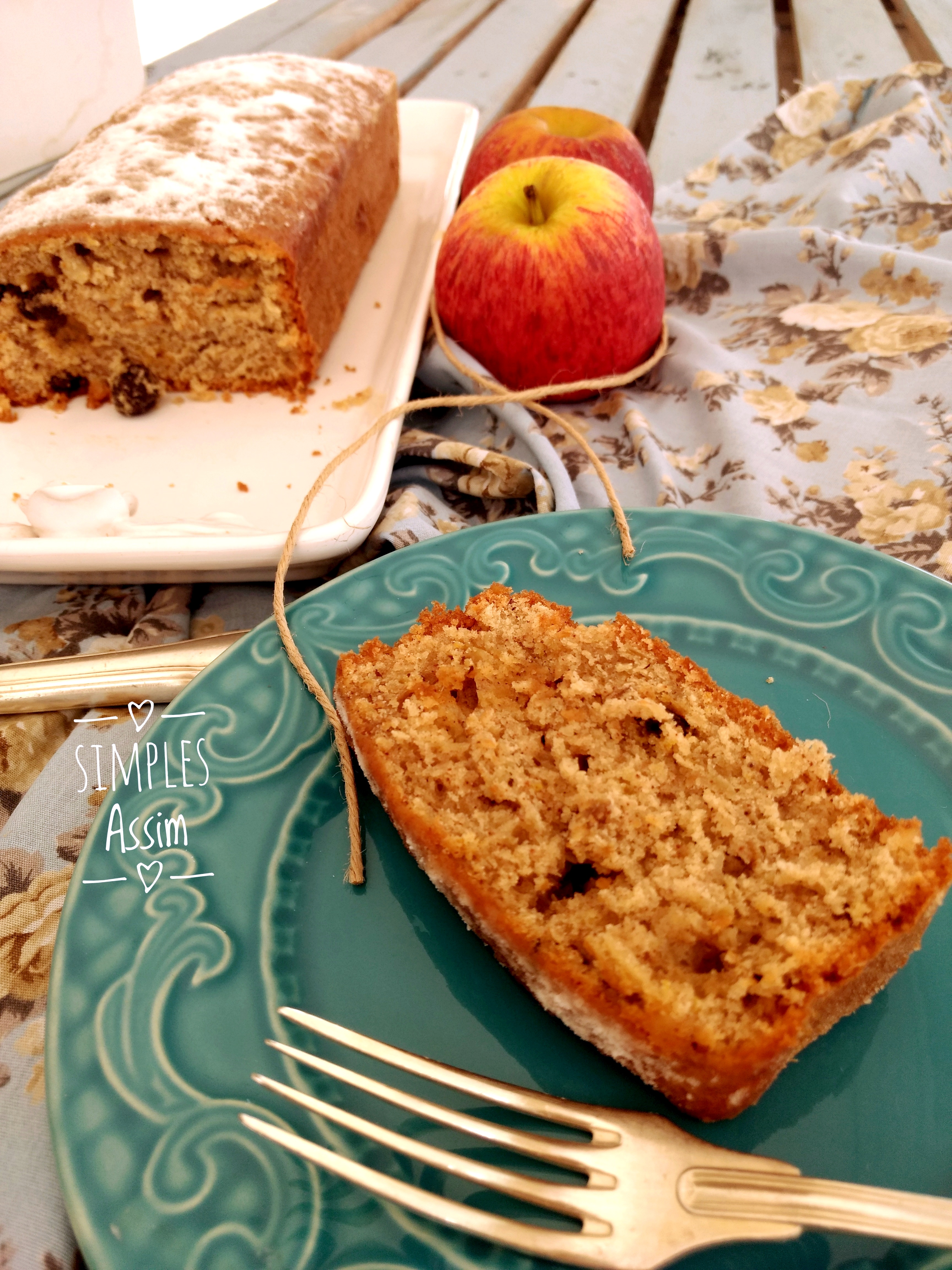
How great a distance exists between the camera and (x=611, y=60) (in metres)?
3.23

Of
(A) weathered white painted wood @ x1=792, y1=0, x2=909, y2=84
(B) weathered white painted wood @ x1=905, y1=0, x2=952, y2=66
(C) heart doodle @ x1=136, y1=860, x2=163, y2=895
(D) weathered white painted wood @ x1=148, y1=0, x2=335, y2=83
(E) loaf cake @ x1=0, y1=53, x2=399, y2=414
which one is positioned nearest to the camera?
(C) heart doodle @ x1=136, y1=860, x2=163, y2=895

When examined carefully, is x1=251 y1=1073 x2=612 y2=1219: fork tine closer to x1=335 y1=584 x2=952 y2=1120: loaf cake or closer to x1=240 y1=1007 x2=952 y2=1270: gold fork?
x1=240 y1=1007 x2=952 y2=1270: gold fork

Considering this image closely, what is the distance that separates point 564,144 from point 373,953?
1.92m

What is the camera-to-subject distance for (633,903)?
34.0 inches

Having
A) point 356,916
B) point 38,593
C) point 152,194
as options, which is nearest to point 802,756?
point 356,916

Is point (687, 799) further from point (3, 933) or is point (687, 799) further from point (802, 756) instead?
point (3, 933)

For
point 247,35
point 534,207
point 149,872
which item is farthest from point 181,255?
point 247,35

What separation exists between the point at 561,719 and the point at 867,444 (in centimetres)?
105

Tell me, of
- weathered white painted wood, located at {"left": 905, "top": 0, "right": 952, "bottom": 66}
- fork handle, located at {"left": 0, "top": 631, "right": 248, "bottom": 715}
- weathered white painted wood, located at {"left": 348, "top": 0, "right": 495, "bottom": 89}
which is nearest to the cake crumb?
fork handle, located at {"left": 0, "top": 631, "right": 248, "bottom": 715}

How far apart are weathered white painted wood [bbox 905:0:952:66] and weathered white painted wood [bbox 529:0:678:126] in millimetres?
1025

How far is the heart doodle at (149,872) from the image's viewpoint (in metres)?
0.94

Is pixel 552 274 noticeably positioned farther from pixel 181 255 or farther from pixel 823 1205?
pixel 823 1205

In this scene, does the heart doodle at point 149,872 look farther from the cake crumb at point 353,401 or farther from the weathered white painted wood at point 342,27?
the weathered white painted wood at point 342,27

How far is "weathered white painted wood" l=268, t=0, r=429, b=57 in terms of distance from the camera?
3.36 m
